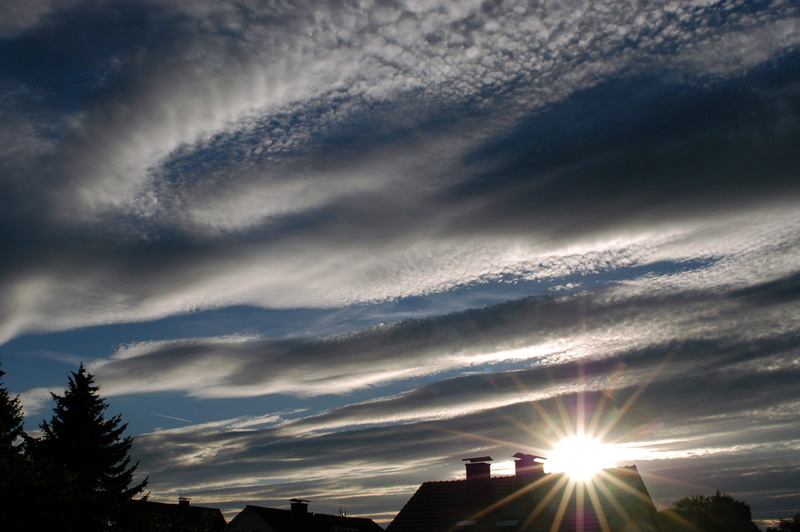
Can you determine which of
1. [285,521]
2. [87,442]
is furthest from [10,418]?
[285,521]

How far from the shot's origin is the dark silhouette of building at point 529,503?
102 feet

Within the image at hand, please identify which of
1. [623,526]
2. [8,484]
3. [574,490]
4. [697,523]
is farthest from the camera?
[697,523]

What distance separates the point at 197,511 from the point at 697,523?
70495 millimetres

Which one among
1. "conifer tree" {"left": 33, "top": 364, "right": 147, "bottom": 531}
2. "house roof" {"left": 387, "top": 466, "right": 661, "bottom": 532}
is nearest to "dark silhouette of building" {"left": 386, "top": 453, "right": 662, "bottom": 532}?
"house roof" {"left": 387, "top": 466, "right": 661, "bottom": 532}

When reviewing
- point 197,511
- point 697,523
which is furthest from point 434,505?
point 697,523

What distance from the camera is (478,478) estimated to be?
124ft

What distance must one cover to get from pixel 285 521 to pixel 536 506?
31084 millimetres

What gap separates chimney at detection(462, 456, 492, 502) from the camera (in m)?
37.2

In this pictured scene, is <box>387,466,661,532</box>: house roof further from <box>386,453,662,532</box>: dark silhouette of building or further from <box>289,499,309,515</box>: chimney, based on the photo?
<box>289,499,309,515</box>: chimney

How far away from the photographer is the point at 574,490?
1307 inches

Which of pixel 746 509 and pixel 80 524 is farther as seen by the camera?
pixel 746 509

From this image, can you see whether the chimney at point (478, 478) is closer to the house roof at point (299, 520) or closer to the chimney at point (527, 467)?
the chimney at point (527, 467)

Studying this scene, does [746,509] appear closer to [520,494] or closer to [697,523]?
[697,523]

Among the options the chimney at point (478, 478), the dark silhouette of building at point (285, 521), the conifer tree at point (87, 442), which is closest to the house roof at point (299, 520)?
the dark silhouette of building at point (285, 521)
